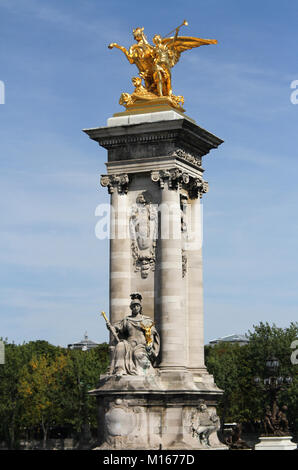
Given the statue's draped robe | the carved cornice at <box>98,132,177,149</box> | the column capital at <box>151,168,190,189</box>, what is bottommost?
the statue's draped robe

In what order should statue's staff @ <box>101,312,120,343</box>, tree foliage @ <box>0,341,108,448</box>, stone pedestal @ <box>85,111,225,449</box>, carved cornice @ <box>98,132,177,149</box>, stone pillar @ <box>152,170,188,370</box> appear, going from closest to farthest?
stone pedestal @ <box>85,111,225,449</box>, stone pillar @ <box>152,170,188,370</box>, statue's staff @ <box>101,312,120,343</box>, carved cornice @ <box>98,132,177,149</box>, tree foliage @ <box>0,341,108,448</box>

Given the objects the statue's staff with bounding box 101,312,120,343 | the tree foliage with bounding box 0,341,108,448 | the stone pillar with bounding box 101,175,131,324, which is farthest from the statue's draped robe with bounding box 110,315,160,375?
the tree foliage with bounding box 0,341,108,448

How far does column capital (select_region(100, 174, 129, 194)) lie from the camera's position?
32.0 m

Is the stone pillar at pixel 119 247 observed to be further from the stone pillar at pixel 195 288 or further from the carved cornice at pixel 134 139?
the stone pillar at pixel 195 288

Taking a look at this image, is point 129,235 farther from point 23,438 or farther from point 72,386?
point 23,438

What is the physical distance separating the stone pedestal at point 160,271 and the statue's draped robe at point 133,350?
0.96ft

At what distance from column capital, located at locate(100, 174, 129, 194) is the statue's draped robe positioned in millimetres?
4417

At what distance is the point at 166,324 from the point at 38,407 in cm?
3782

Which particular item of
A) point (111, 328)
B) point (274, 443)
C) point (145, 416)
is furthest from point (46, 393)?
point (145, 416)

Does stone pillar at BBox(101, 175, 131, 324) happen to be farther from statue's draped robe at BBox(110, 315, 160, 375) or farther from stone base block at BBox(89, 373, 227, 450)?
stone base block at BBox(89, 373, 227, 450)

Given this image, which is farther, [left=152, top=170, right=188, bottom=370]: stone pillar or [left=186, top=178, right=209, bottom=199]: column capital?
[left=186, top=178, right=209, bottom=199]: column capital
